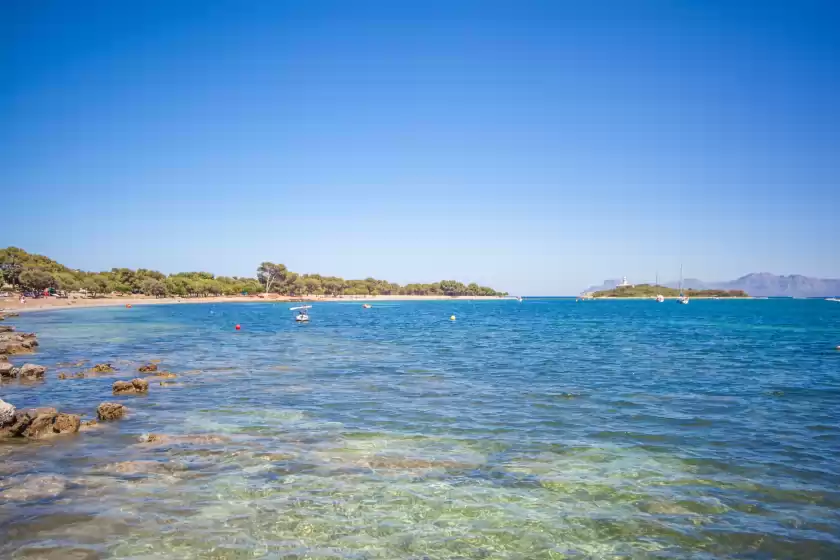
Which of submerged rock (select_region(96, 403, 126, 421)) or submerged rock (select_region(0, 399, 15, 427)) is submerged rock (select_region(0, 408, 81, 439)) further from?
submerged rock (select_region(96, 403, 126, 421))

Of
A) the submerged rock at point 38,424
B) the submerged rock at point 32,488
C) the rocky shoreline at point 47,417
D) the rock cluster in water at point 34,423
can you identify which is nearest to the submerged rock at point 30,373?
the rocky shoreline at point 47,417

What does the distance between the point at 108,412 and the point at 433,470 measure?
539 inches

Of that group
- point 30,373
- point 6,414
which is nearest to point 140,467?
point 6,414

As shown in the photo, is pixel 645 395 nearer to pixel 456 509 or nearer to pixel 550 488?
pixel 550 488

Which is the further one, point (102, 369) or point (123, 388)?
point (102, 369)

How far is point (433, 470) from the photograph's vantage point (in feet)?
48.9

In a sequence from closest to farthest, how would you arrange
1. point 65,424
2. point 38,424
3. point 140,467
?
1. point 140,467
2. point 38,424
3. point 65,424

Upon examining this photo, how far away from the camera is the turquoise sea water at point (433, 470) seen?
1070 centimetres

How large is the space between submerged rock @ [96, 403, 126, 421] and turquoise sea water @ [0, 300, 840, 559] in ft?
1.69

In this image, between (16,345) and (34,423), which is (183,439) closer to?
(34,423)

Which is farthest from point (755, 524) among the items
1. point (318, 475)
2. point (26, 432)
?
point (26, 432)

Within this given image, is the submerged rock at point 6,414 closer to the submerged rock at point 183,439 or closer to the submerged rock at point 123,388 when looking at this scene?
the submerged rock at point 183,439

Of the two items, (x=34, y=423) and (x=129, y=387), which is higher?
(x=34, y=423)

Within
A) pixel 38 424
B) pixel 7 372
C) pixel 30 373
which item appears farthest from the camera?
pixel 7 372
